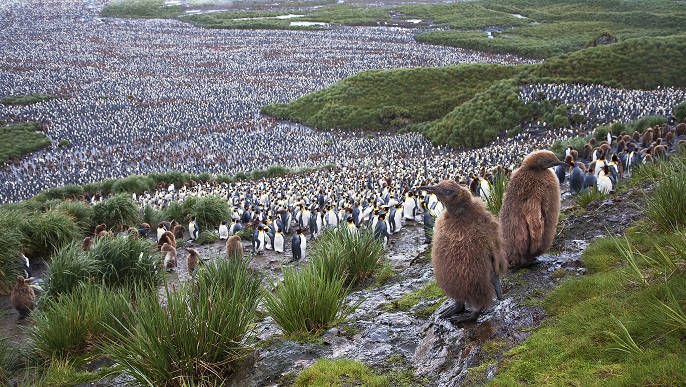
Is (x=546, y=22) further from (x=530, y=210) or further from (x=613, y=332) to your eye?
(x=613, y=332)

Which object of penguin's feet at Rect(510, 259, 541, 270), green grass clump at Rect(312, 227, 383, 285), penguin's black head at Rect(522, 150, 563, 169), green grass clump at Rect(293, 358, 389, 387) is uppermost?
penguin's black head at Rect(522, 150, 563, 169)

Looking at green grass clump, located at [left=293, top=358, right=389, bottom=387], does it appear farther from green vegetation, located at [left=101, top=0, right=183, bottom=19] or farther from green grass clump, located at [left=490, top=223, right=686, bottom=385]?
green vegetation, located at [left=101, top=0, right=183, bottom=19]

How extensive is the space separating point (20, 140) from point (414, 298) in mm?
45864

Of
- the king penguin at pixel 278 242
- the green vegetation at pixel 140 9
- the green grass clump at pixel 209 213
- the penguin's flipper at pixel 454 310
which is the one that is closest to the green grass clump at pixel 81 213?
the green grass clump at pixel 209 213

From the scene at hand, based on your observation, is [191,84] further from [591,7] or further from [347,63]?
[591,7]

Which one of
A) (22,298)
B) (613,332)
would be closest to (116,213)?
(22,298)

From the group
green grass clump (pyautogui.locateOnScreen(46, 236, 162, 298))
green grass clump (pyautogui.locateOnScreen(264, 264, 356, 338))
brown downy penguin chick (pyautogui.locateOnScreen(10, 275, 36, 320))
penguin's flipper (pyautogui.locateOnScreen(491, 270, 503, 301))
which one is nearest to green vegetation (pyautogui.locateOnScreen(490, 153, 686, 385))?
penguin's flipper (pyautogui.locateOnScreen(491, 270, 503, 301))

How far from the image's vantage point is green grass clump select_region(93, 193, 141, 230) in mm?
15391

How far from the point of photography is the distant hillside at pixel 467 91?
111ft

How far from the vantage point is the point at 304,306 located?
5234 millimetres

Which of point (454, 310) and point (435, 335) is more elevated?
point (454, 310)

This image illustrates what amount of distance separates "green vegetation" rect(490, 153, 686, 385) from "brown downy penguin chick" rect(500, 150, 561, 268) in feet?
1.84

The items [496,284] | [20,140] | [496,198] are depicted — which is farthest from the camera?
[20,140]

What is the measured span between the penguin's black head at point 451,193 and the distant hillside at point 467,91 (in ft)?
96.0
